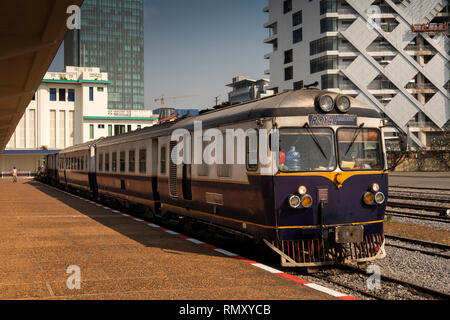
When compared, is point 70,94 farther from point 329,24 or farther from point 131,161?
point 131,161

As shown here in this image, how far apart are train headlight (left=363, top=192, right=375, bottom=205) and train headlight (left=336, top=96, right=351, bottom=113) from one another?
5.30ft

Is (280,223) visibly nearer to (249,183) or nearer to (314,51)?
(249,183)

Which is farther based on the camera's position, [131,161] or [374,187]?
[131,161]

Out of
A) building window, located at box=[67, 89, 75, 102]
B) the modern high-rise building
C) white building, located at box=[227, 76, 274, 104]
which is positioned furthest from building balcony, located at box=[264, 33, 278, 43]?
the modern high-rise building

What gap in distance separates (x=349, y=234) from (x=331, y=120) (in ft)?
6.92

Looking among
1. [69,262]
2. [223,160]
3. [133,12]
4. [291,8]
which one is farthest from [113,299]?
[133,12]

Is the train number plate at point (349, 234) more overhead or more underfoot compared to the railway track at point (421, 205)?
more overhead

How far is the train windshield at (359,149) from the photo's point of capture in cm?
897

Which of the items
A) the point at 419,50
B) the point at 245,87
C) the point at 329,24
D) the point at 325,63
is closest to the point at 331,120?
the point at 325,63

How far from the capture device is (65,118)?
228 feet

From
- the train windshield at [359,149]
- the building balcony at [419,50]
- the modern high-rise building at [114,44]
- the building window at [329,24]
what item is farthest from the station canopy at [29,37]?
the modern high-rise building at [114,44]

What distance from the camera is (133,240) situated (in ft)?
38.9

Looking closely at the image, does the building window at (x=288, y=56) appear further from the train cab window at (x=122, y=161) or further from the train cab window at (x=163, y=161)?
the train cab window at (x=163, y=161)

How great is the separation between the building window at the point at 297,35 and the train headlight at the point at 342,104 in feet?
195
